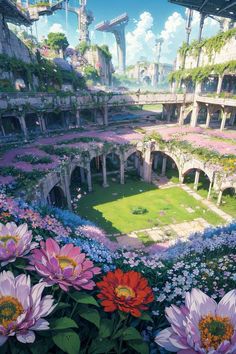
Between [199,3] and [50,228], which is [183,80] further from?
[50,228]

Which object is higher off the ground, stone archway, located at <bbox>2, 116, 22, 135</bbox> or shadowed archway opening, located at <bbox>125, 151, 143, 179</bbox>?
stone archway, located at <bbox>2, 116, 22, 135</bbox>

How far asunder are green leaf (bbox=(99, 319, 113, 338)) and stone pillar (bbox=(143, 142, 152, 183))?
22892 millimetres

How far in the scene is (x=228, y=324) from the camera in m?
1.89

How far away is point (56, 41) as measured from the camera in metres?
53.9

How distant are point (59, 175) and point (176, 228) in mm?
10334

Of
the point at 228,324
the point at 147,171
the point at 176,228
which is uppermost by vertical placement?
the point at 228,324

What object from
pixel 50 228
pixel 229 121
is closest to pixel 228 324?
pixel 50 228

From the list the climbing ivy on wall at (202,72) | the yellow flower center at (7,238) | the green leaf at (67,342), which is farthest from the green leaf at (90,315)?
the climbing ivy on wall at (202,72)

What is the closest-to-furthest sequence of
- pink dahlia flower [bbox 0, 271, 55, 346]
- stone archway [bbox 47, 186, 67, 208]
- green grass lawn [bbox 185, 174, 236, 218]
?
1. pink dahlia flower [bbox 0, 271, 55, 346]
2. stone archway [bbox 47, 186, 67, 208]
3. green grass lawn [bbox 185, 174, 236, 218]

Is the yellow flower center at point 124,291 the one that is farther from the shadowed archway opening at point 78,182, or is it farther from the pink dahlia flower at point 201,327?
the shadowed archway opening at point 78,182

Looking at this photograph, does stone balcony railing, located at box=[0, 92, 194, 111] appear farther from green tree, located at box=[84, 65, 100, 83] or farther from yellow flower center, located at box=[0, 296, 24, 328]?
green tree, located at box=[84, 65, 100, 83]

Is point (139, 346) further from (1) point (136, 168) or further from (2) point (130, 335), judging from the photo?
(1) point (136, 168)

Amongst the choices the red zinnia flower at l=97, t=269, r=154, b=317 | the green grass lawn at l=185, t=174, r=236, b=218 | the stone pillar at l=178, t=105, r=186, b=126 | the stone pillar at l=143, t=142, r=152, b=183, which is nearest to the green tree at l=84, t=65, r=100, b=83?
the stone pillar at l=178, t=105, r=186, b=126

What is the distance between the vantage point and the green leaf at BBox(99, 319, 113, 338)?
7.33 feet
